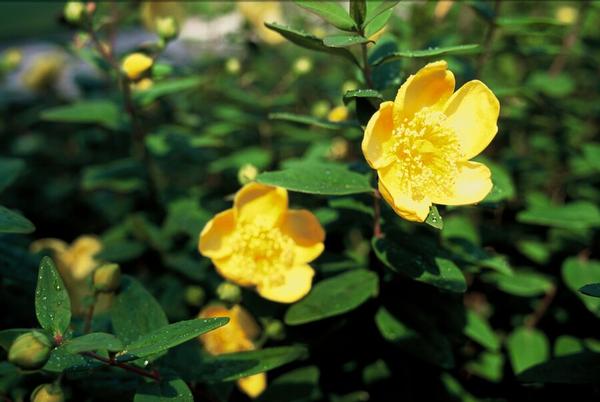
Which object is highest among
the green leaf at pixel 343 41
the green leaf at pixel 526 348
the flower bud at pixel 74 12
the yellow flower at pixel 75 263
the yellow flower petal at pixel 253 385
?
the green leaf at pixel 343 41

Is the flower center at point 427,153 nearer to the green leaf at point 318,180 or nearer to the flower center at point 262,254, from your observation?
the green leaf at point 318,180

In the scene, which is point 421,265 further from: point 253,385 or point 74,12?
point 74,12

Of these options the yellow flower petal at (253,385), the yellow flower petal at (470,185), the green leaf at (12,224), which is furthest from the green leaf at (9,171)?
the yellow flower petal at (470,185)

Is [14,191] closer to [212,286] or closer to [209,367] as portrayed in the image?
[212,286]

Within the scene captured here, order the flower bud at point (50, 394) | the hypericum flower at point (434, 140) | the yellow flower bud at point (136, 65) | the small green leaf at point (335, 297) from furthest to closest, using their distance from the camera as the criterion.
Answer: the yellow flower bud at point (136, 65) < the small green leaf at point (335, 297) < the hypericum flower at point (434, 140) < the flower bud at point (50, 394)

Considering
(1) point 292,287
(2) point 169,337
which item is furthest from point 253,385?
(2) point 169,337

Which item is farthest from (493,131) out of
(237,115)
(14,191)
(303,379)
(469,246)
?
(14,191)

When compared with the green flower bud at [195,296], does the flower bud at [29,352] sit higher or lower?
higher
